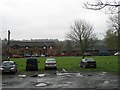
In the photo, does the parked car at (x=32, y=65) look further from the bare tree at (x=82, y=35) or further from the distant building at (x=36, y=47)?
the distant building at (x=36, y=47)

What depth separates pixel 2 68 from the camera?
3603 centimetres

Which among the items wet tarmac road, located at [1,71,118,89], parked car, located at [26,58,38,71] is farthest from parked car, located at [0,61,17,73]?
wet tarmac road, located at [1,71,118,89]

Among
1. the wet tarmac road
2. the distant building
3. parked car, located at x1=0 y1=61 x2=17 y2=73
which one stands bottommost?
the wet tarmac road

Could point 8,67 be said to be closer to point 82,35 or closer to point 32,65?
point 32,65

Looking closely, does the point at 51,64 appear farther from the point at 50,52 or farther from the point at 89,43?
the point at 50,52

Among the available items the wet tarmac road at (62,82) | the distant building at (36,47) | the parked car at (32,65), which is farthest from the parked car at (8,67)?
the distant building at (36,47)

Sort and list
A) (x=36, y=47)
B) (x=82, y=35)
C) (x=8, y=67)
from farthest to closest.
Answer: (x=36, y=47)
(x=82, y=35)
(x=8, y=67)

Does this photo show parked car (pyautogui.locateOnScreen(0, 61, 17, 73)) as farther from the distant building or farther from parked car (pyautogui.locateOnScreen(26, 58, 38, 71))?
the distant building

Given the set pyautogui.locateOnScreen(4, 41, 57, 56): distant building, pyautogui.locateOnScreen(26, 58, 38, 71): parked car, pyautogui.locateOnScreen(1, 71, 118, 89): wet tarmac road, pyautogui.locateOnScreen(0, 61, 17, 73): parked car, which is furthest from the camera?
pyautogui.locateOnScreen(4, 41, 57, 56): distant building

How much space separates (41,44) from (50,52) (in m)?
10.2

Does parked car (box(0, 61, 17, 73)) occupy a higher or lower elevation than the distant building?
lower

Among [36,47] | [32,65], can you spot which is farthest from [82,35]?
[36,47]

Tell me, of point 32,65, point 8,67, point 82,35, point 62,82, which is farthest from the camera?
point 82,35

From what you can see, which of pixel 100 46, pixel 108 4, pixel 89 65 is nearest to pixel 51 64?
pixel 89 65
